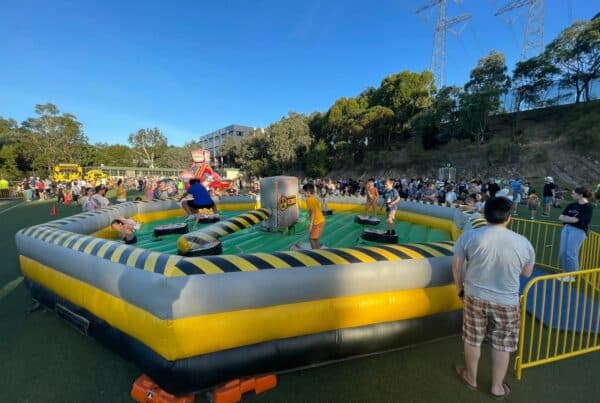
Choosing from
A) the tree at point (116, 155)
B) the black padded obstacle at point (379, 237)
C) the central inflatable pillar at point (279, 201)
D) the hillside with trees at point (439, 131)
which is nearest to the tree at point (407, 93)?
the hillside with trees at point (439, 131)

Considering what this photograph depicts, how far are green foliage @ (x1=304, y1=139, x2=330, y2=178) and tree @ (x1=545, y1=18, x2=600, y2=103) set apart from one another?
85.9 ft

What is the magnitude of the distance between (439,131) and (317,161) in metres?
15.5

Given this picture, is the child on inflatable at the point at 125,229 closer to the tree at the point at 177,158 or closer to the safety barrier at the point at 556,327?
the safety barrier at the point at 556,327

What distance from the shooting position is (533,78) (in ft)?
101

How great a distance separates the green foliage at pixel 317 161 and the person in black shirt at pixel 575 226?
32.4 metres

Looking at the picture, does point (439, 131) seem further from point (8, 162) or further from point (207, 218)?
point (8, 162)

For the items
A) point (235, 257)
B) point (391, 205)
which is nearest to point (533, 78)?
point (391, 205)

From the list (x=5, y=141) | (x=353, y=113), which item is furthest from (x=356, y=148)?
(x=5, y=141)

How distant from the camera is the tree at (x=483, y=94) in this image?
1091 inches

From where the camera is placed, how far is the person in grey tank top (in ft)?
7.42

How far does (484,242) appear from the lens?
232 centimetres

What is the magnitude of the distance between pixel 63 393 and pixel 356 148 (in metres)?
38.3

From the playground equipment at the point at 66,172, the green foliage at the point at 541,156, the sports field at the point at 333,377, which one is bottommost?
the sports field at the point at 333,377

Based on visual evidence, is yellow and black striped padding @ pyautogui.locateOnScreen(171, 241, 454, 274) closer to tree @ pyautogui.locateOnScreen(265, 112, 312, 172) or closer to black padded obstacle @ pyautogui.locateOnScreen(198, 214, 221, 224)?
black padded obstacle @ pyautogui.locateOnScreen(198, 214, 221, 224)
